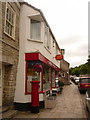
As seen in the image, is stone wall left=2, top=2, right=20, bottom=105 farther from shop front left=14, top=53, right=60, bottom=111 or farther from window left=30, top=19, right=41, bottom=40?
window left=30, top=19, right=41, bottom=40

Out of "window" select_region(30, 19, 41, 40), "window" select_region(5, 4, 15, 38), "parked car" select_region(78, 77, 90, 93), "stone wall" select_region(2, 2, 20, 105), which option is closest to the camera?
"stone wall" select_region(2, 2, 20, 105)

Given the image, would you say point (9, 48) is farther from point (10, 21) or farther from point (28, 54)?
point (10, 21)

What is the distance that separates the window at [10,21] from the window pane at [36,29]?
1.61 metres

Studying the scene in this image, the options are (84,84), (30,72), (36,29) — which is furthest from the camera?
(84,84)

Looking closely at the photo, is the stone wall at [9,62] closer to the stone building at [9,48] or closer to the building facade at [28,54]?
the stone building at [9,48]

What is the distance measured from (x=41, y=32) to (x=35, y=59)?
2.10 meters

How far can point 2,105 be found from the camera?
26.8 feet

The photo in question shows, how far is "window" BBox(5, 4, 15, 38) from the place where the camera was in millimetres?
8346

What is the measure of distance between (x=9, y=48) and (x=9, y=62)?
723mm

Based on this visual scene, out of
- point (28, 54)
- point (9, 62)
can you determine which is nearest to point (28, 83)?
point (28, 54)

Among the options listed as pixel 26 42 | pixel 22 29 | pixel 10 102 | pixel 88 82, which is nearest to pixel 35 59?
pixel 26 42

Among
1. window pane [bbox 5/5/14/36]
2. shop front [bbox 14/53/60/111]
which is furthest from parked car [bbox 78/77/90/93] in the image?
window pane [bbox 5/5/14/36]

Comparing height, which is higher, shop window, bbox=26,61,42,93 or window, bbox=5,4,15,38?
window, bbox=5,4,15,38

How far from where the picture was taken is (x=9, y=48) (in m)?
8.37
